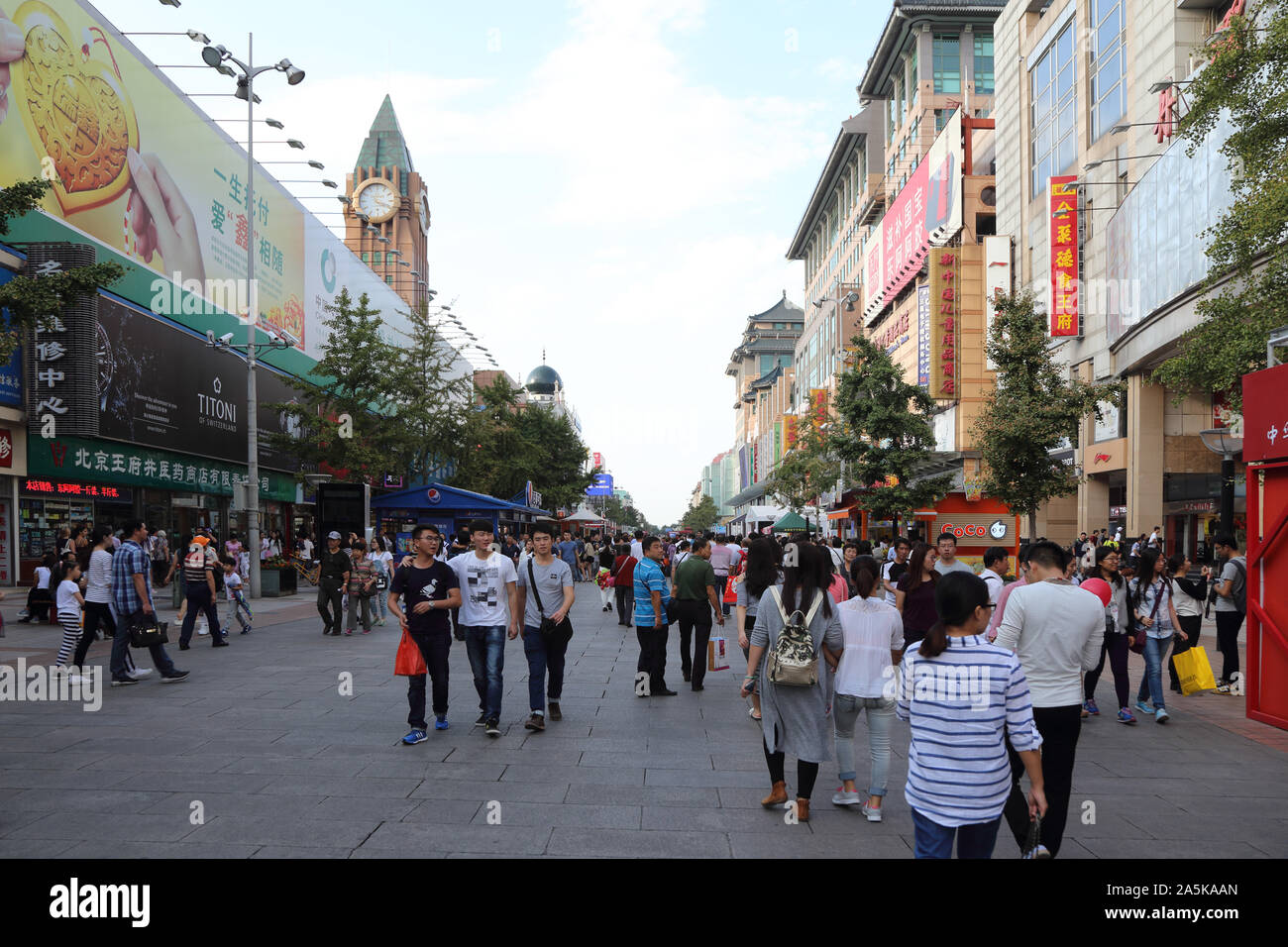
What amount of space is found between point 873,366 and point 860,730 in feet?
78.3

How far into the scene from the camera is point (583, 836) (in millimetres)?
5434

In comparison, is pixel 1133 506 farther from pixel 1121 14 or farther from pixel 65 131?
pixel 65 131

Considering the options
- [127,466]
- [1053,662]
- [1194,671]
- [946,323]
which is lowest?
[1194,671]

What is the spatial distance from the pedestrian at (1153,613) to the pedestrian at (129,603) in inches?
393

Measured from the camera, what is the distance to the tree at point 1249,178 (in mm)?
12156

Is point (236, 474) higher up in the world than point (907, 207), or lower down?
lower down

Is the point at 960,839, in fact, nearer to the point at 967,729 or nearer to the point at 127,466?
the point at 967,729

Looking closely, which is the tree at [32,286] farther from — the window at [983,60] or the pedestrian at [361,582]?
the window at [983,60]

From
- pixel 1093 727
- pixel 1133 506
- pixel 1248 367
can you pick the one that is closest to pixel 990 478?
pixel 1133 506

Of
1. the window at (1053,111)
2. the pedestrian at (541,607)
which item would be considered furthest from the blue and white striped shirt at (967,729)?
the window at (1053,111)

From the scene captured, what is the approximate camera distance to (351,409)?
32219mm

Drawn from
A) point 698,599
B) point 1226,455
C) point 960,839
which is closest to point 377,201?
point 1226,455

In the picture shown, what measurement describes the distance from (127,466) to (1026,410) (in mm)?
24184

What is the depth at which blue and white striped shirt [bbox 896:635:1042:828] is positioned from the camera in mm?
3717
